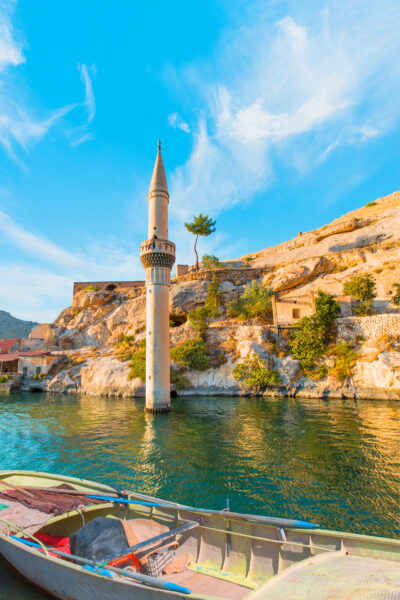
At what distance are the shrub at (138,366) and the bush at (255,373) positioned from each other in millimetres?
9758

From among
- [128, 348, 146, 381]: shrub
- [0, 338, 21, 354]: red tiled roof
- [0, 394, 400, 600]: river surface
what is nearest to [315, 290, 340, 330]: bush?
[0, 394, 400, 600]: river surface

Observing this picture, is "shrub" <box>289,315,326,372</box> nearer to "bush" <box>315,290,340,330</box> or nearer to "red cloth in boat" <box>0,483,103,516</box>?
"bush" <box>315,290,340,330</box>

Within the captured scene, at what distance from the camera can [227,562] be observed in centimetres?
570

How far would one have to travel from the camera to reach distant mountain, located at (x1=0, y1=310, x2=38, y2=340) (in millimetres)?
120569

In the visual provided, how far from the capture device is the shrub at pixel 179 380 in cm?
3394

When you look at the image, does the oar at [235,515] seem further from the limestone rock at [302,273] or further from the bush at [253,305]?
the limestone rock at [302,273]

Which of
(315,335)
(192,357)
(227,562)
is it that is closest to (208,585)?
(227,562)

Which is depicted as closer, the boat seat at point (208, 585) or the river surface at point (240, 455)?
the boat seat at point (208, 585)

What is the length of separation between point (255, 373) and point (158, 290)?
48.2 feet

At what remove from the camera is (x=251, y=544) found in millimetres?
5699

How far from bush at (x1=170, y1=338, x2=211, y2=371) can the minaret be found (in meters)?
11.1

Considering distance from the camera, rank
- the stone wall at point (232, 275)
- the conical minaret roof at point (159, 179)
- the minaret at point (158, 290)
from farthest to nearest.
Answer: the stone wall at point (232, 275), the conical minaret roof at point (159, 179), the minaret at point (158, 290)

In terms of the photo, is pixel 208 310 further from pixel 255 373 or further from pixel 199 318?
pixel 255 373

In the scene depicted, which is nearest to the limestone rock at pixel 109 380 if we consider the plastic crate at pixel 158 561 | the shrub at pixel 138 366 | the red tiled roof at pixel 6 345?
the shrub at pixel 138 366
